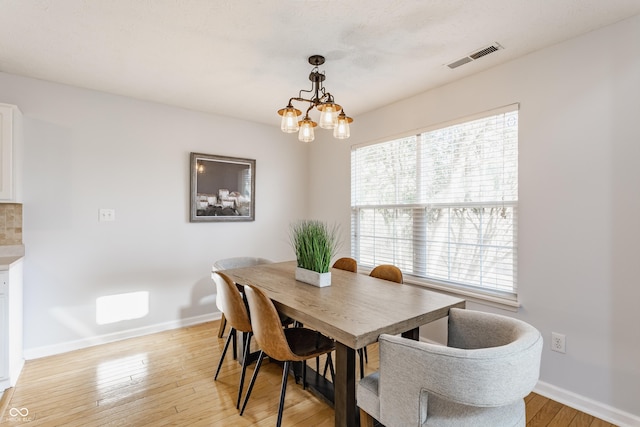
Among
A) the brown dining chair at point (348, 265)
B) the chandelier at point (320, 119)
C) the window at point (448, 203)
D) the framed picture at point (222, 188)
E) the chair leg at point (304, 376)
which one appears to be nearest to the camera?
the chandelier at point (320, 119)

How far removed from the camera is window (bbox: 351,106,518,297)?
240 cm

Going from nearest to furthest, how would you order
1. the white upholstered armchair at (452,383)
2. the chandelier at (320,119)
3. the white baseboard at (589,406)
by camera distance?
the white upholstered armchair at (452,383)
the white baseboard at (589,406)
the chandelier at (320,119)

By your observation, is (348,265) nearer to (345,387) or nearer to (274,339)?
(274,339)

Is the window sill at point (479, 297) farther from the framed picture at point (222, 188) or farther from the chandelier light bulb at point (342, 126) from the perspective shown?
the framed picture at point (222, 188)

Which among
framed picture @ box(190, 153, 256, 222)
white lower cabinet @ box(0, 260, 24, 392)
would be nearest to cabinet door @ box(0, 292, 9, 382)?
white lower cabinet @ box(0, 260, 24, 392)

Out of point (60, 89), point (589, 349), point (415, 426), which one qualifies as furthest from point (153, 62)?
point (589, 349)

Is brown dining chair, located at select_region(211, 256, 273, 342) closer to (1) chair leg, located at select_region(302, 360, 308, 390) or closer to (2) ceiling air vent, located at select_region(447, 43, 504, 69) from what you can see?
(1) chair leg, located at select_region(302, 360, 308, 390)

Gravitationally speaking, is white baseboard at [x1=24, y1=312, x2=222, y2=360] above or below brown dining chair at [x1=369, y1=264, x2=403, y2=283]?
below

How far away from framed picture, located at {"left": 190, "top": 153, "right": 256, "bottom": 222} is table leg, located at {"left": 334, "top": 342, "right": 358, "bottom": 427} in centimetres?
257

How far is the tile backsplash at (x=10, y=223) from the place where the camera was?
2.55m

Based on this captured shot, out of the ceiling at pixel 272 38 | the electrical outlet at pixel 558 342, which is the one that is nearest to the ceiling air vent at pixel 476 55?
the ceiling at pixel 272 38

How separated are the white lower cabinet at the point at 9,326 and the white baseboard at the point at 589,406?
3.63 meters

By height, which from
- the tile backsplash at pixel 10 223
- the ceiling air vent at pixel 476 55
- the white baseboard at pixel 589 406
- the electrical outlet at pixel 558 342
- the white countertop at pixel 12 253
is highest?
the ceiling air vent at pixel 476 55

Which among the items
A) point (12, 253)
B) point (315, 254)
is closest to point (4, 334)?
point (12, 253)
